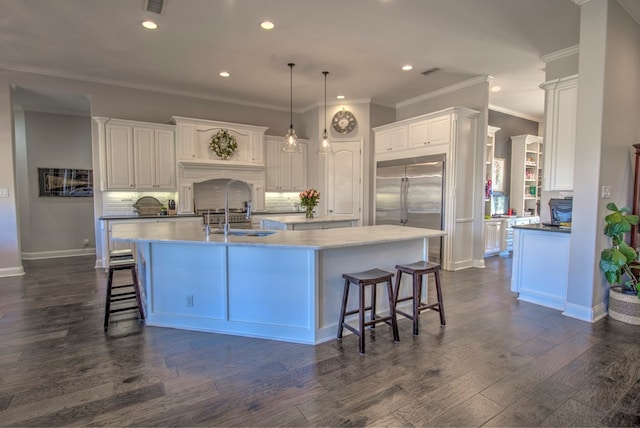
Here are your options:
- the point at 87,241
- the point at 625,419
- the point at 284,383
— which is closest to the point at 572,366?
the point at 625,419

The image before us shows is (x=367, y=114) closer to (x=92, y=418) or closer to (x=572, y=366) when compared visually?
(x=572, y=366)

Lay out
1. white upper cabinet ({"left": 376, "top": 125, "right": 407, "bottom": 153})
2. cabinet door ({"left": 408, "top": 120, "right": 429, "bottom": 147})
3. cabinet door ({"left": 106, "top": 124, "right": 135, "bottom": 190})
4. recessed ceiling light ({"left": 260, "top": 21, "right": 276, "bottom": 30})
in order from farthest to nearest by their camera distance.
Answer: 1. white upper cabinet ({"left": 376, "top": 125, "right": 407, "bottom": 153})
2. cabinet door ({"left": 408, "top": 120, "right": 429, "bottom": 147})
3. cabinet door ({"left": 106, "top": 124, "right": 135, "bottom": 190})
4. recessed ceiling light ({"left": 260, "top": 21, "right": 276, "bottom": 30})

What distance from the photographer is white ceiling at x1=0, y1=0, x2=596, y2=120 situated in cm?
338

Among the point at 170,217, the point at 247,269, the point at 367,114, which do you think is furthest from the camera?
the point at 367,114

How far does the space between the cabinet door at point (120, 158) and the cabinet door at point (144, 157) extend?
0.25ft

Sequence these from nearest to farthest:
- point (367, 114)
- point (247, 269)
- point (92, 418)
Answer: point (92, 418) → point (247, 269) → point (367, 114)

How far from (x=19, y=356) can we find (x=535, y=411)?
3.67 metres

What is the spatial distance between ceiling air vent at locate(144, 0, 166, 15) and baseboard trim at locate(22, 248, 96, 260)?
18.3ft

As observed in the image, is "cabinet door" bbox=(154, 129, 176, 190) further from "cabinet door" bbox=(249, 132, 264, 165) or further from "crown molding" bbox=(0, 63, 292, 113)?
"cabinet door" bbox=(249, 132, 264, 165)

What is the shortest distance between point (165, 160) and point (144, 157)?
13.4 inches

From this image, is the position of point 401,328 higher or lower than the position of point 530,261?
lower

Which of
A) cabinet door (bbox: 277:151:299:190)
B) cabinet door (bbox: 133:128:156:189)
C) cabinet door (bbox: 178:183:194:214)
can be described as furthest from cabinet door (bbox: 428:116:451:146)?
cabinet door (bbox: 133:128:156:189)

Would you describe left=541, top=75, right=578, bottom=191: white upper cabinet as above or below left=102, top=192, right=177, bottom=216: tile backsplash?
above

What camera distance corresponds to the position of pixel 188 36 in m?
3.96
